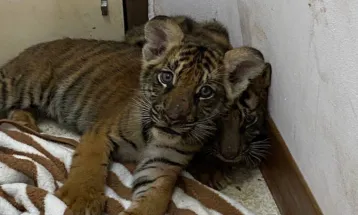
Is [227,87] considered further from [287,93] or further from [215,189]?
[215,189]

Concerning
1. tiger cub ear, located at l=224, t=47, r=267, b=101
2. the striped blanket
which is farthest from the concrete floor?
tiger cub ear, located at l=224, t=47, r=267, b=101

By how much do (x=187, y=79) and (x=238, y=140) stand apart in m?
0.35

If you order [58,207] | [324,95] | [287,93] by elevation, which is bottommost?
[58,207]

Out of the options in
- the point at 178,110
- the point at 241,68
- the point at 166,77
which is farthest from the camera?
the point at 241,68

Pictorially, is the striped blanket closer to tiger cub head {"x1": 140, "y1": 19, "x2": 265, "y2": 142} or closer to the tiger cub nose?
tiger cub head {"x1": 140, "y1": 19, "x2": 265, "y2": 142}

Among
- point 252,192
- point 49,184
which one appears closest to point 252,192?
point 252,192

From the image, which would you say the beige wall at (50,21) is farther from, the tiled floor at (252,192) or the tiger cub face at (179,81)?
the tiled floor at (252,192)

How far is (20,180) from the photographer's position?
6.91ft

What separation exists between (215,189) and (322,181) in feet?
1.75

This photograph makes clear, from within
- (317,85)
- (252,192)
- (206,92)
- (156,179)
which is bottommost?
(252,192)

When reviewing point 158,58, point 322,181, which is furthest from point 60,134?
point 322,181

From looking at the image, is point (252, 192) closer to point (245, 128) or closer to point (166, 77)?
point (245, 128)

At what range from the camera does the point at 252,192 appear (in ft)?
7.52

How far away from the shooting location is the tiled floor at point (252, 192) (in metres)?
2.21
